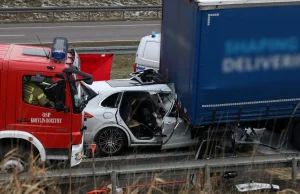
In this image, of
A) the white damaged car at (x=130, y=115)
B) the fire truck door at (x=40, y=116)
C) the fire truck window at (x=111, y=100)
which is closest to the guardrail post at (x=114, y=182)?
the fire truck door at (x=40, y=116)

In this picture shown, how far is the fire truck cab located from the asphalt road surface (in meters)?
17.0

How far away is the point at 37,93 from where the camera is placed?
855 centimetres

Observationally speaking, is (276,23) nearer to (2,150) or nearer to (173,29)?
(173,29)

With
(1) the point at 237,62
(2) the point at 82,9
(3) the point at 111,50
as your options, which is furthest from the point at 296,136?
(2) the point at 82,9

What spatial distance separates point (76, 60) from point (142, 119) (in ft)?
7.69

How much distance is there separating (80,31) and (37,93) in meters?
20.3

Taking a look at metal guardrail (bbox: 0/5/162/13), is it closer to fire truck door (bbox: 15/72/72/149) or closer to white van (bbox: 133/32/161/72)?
white van (bbox: 133/32/161/72)

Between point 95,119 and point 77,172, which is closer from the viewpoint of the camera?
point 77,172

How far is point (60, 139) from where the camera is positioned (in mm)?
8766

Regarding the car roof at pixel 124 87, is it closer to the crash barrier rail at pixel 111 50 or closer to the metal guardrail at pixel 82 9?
the crash barrier rail at pixel 111 50

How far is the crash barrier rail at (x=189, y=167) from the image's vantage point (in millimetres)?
7109

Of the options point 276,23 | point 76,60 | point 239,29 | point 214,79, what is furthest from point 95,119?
point 276,23

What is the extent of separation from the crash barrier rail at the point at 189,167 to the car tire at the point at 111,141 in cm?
313

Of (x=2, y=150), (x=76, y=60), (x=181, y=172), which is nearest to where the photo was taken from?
(x=181, y=172)
